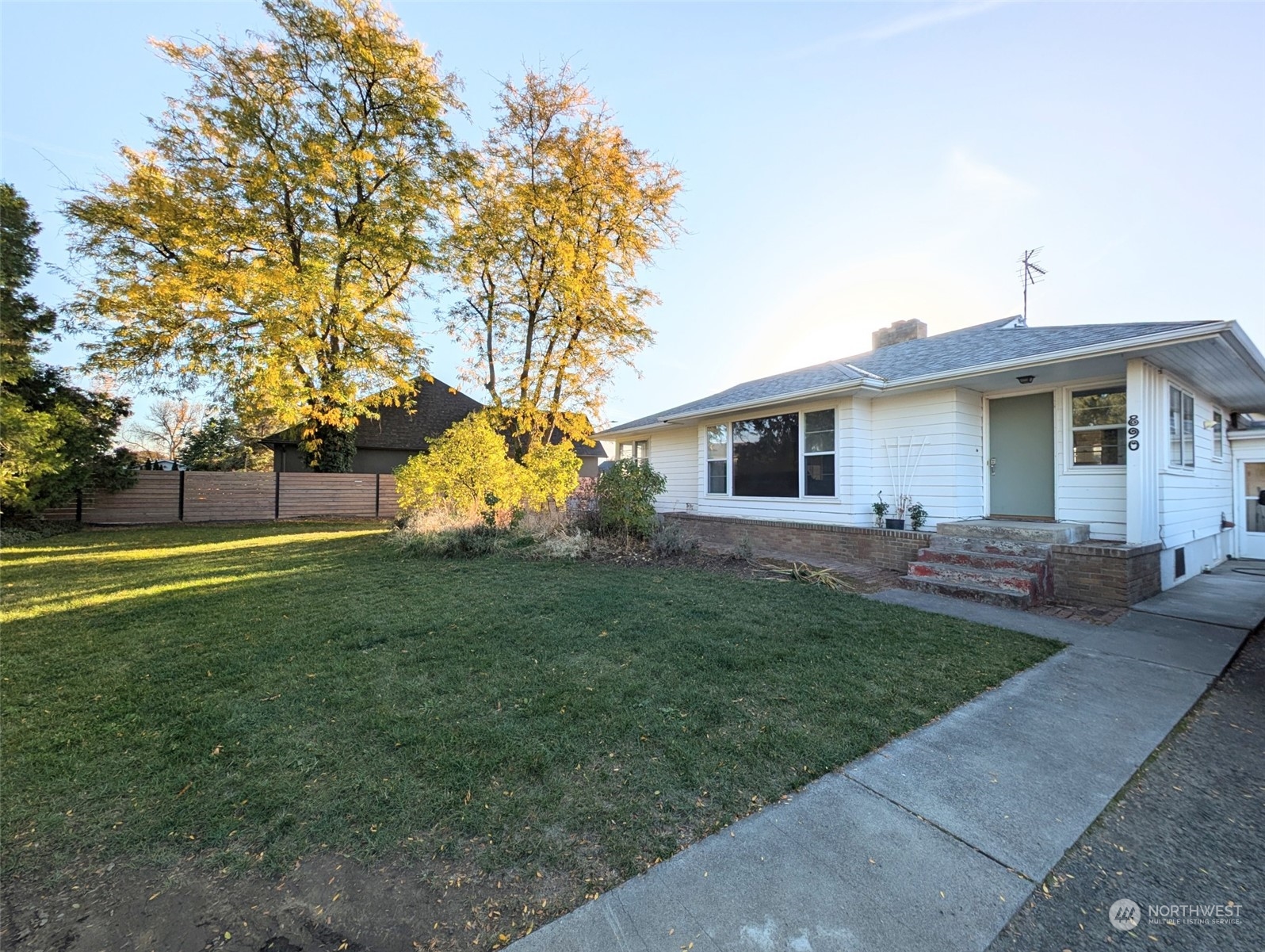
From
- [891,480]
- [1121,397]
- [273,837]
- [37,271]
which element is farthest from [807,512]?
[37,271]

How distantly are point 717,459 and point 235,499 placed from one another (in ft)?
44.7

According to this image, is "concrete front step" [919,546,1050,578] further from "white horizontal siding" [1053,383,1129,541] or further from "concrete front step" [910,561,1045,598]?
"white horizontal siding" [1053,383,1129,541]

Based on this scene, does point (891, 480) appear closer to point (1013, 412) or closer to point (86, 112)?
point (1013, 412)

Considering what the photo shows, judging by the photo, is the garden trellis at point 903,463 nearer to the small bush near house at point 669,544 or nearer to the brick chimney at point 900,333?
the small bush near house at point 669,544

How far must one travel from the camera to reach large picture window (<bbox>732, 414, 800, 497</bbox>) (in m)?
8.90

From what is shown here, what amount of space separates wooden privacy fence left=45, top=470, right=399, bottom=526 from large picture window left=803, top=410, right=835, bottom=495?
9.88m

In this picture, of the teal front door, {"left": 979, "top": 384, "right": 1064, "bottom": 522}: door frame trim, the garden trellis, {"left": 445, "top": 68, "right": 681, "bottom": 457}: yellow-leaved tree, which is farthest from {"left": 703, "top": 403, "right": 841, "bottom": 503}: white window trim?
{"left": 445, "top": 68, "right": 681, "bottom": 457}: yellow-leaved tree

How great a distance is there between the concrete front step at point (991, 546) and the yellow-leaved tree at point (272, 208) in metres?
15.1

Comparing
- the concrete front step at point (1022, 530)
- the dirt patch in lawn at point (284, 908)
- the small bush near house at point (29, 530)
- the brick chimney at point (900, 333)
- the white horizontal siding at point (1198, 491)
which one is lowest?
the dirt patch in lawn at point (284, 908)

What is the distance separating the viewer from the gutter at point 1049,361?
16.0 feet

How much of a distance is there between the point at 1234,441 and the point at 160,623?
16403mm

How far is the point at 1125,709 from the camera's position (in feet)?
9.50

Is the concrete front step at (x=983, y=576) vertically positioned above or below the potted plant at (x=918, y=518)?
below

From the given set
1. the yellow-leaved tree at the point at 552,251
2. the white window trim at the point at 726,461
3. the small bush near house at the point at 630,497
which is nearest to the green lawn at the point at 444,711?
the small bush near house at the point at 630,497
